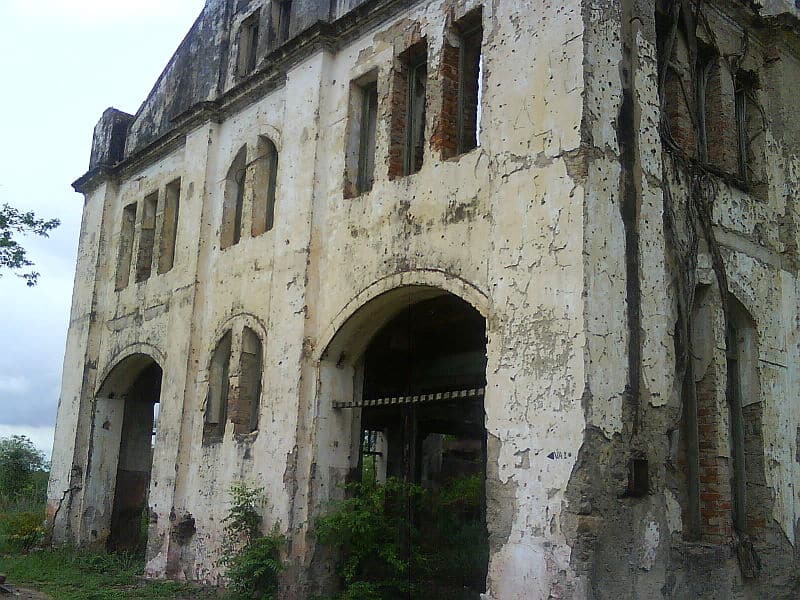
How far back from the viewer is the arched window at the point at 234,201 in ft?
38.1

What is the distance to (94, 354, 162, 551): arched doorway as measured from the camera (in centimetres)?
1346

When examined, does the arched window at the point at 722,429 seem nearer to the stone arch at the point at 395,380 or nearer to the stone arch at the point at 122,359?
the stone arch at the point at 395,380

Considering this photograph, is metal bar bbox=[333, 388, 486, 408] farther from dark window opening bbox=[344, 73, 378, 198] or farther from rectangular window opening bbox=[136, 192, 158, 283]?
rectangular window opening bbox=[136, 192, 158, 283]

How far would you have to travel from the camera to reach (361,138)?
9734 millimetres

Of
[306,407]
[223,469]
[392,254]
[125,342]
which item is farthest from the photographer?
[125,342]

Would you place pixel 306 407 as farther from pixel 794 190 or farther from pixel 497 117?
pixel 794 190

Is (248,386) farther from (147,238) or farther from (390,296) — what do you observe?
(147,238)

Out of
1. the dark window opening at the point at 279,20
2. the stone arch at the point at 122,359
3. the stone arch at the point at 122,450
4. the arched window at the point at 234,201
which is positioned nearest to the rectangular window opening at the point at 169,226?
the stone arch at the point at 122,359

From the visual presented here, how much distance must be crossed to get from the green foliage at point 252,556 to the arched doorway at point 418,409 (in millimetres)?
880

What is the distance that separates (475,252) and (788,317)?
11.9ft

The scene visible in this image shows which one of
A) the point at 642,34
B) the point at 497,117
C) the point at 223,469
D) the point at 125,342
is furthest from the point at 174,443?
the point at 642,34

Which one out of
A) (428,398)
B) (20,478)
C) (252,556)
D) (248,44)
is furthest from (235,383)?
(20,478)

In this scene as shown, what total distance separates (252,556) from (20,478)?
51.7ft

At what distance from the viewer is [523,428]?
6910mm
